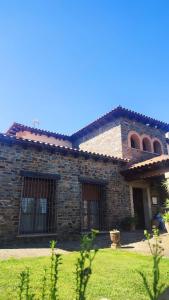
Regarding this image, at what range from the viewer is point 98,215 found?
409 inches

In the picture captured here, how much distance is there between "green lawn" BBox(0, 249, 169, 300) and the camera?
10.6 ft

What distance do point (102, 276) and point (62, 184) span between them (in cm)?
545

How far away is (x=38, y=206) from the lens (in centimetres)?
865

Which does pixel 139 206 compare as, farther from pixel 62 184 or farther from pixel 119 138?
pixel 62 184

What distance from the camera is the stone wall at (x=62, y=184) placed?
7.86m

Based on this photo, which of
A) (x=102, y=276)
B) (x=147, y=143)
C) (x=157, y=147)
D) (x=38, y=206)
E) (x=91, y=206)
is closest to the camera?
(x=102, y=276)

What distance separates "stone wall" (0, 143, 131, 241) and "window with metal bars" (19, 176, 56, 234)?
9.2 inches

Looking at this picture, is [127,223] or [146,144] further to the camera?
[146,144]

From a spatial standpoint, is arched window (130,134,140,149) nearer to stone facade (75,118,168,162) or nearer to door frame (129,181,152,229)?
stone facade (75,118,168,162)

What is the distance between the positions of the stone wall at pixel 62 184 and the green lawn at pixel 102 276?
3.08m

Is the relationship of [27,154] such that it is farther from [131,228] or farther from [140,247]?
[131,228]

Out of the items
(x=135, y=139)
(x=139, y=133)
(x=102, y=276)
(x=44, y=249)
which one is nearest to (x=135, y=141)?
(x=135, y=139)

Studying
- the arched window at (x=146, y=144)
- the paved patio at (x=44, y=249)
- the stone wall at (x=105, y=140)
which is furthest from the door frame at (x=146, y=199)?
the paved patio at (x=44, y=249)

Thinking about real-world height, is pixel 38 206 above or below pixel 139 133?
below
